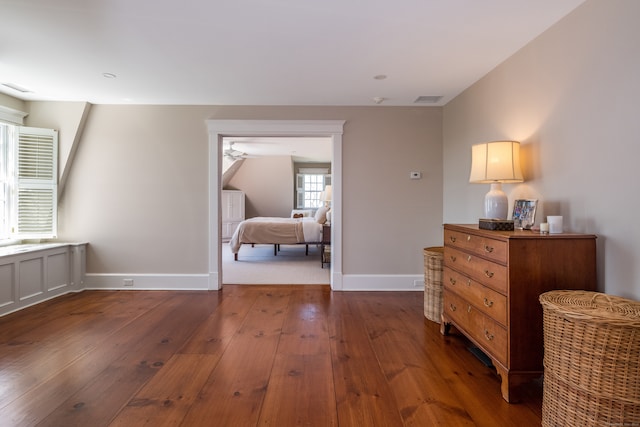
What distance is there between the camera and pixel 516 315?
1706 mm

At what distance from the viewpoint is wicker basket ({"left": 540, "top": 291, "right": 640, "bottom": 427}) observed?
4.14 ft

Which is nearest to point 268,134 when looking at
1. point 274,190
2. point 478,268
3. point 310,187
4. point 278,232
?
point 278,232

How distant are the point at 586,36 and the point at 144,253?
462cm

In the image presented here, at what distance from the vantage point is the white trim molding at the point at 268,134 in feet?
12.8

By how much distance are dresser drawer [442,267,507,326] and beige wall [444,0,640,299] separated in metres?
0.60

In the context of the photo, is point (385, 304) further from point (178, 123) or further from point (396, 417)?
point (178, 123)

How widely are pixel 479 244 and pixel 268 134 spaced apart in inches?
111

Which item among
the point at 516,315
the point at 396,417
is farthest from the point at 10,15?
the point at 516,315

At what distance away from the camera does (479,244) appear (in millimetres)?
2049

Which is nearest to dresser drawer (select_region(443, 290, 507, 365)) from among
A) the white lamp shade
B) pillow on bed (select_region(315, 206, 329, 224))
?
the white lamp shade

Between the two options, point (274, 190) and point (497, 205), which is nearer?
point (497, 205)

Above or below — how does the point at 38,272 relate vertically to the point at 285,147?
below

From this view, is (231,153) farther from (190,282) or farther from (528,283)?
(528,283)

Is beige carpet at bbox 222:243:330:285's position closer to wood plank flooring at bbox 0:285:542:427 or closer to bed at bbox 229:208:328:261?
bed at bbox 229:208:328:261
